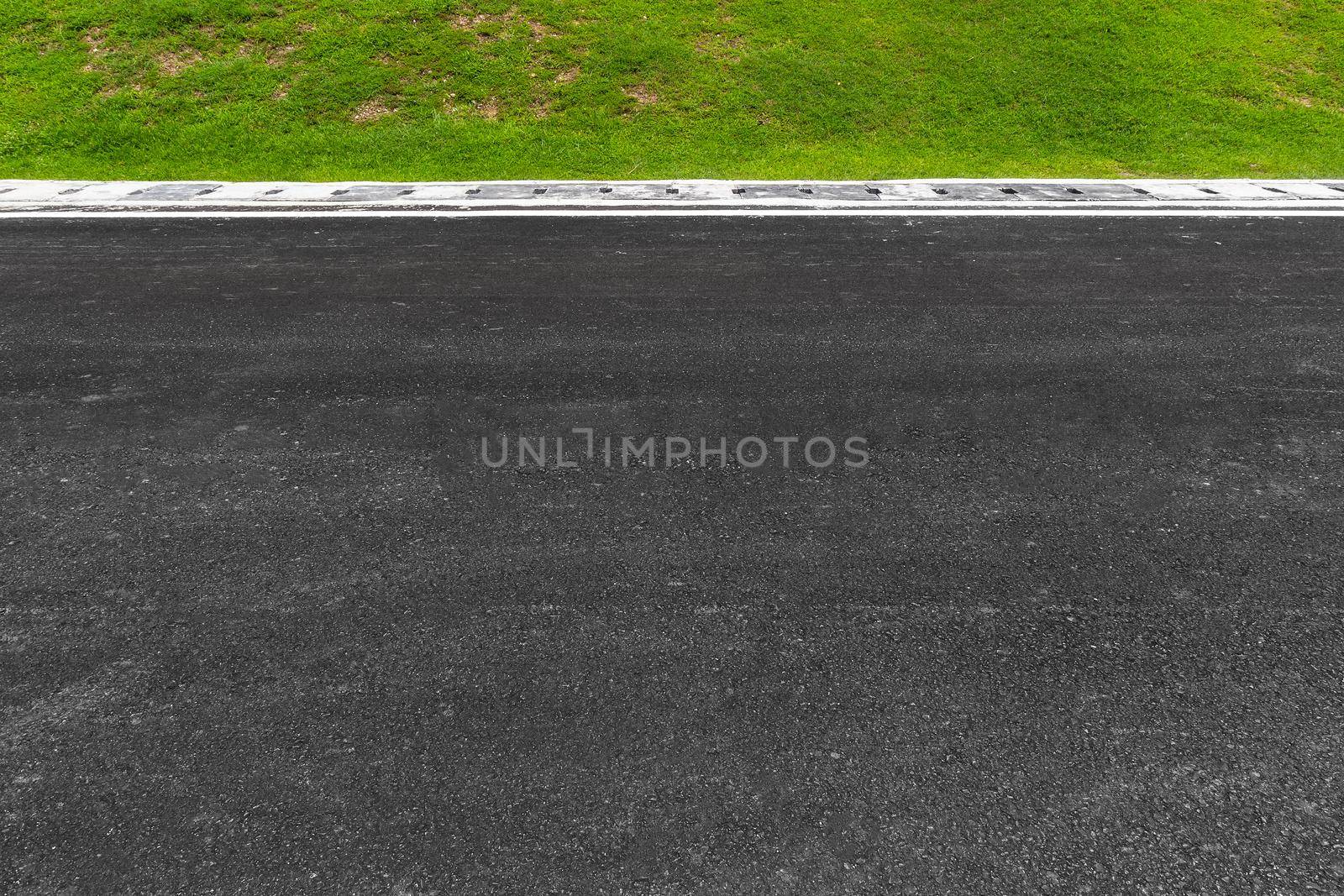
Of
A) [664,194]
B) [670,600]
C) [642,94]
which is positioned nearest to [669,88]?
[642,94]

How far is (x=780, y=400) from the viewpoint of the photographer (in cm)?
581

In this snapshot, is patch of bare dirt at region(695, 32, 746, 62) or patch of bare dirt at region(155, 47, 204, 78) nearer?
patch of bare dirt at region(155, 47, 204, 78)

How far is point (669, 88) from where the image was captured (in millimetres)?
15047

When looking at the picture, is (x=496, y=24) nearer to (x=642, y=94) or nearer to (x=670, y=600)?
(x=642, y=94)

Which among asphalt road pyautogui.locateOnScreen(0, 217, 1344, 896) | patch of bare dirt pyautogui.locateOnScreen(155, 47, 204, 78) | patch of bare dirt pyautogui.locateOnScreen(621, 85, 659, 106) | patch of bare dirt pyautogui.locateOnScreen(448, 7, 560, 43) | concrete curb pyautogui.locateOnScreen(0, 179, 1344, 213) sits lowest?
concrete curb pyautogui.locateOnScreen(0, 179, 1344, 213)

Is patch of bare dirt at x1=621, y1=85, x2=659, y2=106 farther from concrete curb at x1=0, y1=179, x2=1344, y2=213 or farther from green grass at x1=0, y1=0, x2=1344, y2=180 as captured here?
concrete curb at x1=0, y1=179, x2=1344, y2=213

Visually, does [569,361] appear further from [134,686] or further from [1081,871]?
[1081,871]

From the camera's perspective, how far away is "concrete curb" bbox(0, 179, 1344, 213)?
1077 cm

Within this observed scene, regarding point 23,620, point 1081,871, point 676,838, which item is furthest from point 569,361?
point 1081,871

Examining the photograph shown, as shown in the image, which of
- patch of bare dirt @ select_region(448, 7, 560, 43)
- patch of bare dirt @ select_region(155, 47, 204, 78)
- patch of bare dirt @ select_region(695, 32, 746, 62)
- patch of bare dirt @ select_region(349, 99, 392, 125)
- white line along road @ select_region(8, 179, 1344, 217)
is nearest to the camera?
white line along road @ select_region(8, 179, 1344, 217)

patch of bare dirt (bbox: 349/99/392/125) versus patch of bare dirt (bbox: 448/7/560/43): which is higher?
patch of bare dirt (bbox: 448/7/560/43)

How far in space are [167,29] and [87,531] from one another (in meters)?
15.4

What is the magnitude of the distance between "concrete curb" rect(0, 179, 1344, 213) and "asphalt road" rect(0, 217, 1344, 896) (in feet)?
12.1

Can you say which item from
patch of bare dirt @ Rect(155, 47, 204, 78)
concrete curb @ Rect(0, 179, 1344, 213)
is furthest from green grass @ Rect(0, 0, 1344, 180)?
concrete curb @ Rect(0, 179, 1344, 213)
